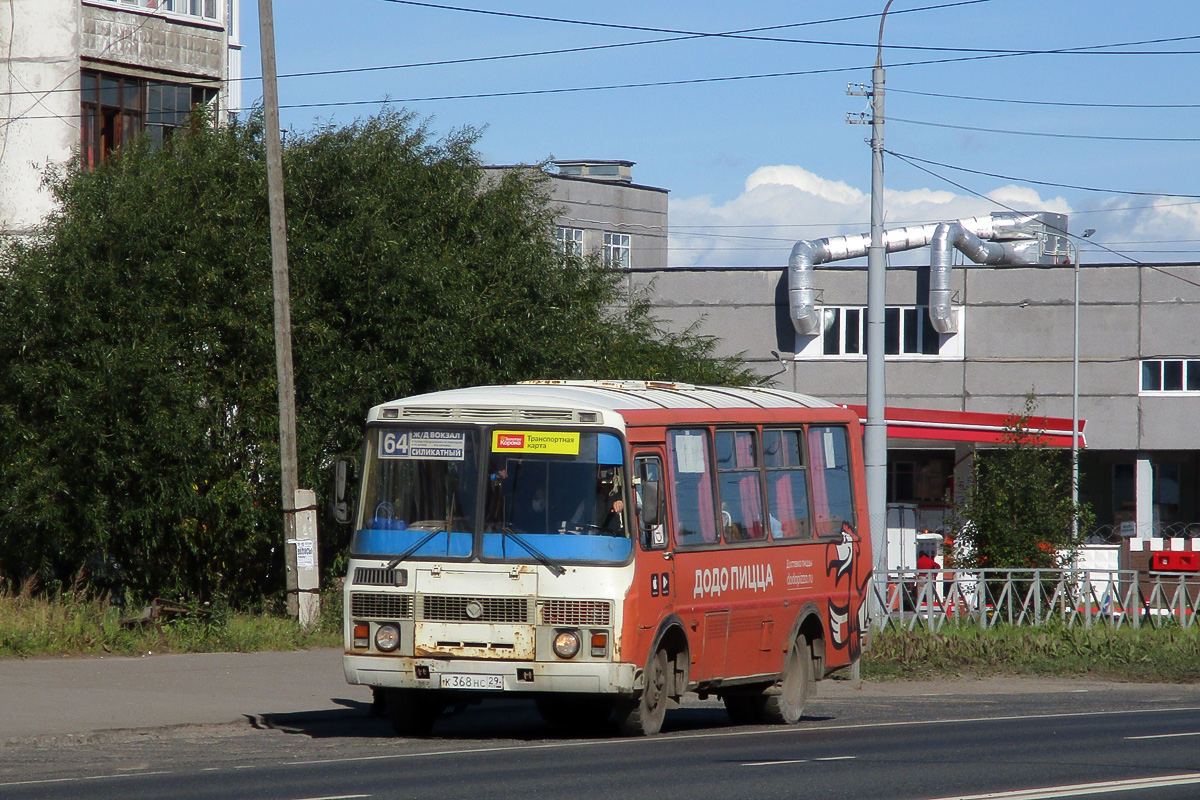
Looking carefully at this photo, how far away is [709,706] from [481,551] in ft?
20.9

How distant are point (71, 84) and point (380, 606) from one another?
60.5 ft

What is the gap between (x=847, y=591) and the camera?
1559cm

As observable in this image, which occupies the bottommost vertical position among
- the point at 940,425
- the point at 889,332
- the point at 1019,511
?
the point at 1019,511

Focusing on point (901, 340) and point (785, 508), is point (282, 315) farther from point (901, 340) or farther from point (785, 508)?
point (901, 340)

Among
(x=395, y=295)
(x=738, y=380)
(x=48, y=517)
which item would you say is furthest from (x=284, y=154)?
(x=738, y=380)

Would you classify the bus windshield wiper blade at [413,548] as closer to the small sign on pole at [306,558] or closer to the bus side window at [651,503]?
the bus side window at [651,503]

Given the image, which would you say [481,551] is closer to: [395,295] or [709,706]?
[709,706]

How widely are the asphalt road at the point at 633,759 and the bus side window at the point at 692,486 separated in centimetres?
168

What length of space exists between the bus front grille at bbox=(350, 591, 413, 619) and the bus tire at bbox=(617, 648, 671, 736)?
185 centimetres

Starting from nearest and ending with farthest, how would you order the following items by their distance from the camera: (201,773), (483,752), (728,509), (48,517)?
1. (201,773)
2. (483,752)
3. (728,509)
4. (48,517)

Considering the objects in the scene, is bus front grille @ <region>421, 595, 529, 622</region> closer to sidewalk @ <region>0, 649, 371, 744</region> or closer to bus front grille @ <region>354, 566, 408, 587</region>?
bus front grille @ <region>354, 566, 408, 587</region>

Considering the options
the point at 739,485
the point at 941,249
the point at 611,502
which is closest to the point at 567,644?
the point at 611,502

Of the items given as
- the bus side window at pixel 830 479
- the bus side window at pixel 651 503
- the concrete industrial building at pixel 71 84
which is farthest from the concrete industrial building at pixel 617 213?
the bus side window at pixel 651 503

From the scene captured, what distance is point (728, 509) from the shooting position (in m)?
13.6
